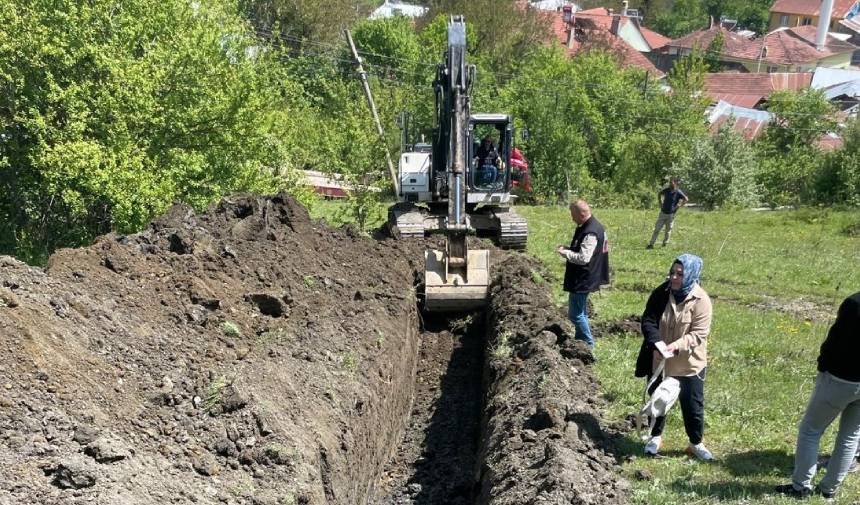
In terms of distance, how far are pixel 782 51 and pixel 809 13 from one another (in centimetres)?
2676

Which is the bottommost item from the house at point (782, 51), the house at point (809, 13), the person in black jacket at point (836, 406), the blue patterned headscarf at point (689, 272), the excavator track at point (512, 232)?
the excavator track at point (512, 232)

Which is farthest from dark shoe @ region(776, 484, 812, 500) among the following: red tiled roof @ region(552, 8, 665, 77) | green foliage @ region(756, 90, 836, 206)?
red tiled roof @ region(552, 8, 665, 77)

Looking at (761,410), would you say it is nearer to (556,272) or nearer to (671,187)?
(556,272)

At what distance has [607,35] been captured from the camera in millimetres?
69438

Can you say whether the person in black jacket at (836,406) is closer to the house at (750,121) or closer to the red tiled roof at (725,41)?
the house at (750,121)

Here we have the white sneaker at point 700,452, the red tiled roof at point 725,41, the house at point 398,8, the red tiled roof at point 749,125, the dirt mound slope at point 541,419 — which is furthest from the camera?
the red tiled roof at point 725,41

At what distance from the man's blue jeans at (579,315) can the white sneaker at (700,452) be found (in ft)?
8.98

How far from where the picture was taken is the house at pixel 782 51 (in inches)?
3155

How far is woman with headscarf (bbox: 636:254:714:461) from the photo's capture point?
6891 mm

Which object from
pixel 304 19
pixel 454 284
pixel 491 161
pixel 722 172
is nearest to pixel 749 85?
pixel 722 172

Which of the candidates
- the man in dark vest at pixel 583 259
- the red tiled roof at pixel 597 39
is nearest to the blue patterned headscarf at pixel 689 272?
the man in dark vest at pixel 583 259

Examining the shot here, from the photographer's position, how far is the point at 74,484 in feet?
15.8

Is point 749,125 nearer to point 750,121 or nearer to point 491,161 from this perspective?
point 750,121

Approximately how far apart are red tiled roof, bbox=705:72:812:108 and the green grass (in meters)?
39.1
